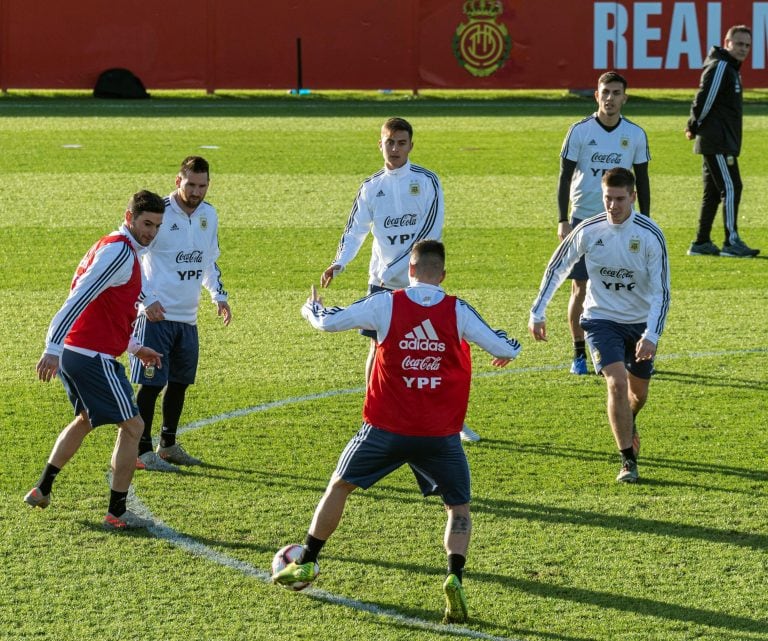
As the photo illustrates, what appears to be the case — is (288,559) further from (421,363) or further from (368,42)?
(368,42)

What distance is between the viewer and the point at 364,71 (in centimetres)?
3044

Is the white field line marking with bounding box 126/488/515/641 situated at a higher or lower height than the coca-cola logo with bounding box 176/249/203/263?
lower

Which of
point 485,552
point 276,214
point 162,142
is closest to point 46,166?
point 162,142

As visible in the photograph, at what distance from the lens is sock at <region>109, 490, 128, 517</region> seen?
24.2ft

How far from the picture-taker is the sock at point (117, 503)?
7.38 meters

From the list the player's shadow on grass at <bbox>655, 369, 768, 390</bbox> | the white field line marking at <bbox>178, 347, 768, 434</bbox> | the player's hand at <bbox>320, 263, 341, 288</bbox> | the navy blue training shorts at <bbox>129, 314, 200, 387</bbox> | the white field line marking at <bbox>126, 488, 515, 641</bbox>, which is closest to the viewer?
the white field line marking at <bbox>126, 488, 515, 641</bbox>

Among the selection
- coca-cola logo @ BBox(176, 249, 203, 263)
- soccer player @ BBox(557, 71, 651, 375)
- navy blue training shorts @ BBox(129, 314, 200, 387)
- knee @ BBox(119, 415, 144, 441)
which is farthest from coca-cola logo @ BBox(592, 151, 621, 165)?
knee @ BBox(119, 415, 144, 441)

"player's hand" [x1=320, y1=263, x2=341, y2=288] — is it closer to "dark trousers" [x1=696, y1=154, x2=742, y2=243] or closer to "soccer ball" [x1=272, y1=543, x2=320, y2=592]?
"soccer ball" [x1=272, y1=543, x2=320, y2=592]

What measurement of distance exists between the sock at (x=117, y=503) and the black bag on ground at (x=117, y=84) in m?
23.7

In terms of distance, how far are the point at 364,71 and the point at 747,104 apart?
8.65 meters

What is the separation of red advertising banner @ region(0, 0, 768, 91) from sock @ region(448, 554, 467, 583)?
2482 centimetres

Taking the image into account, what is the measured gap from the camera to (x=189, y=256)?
852 cm

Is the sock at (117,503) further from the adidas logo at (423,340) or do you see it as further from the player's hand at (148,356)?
the adidas logo at (423,340)

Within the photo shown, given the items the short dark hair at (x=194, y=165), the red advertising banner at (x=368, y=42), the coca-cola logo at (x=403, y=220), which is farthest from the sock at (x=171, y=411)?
the red advertising banner at (x=368, y=42)
